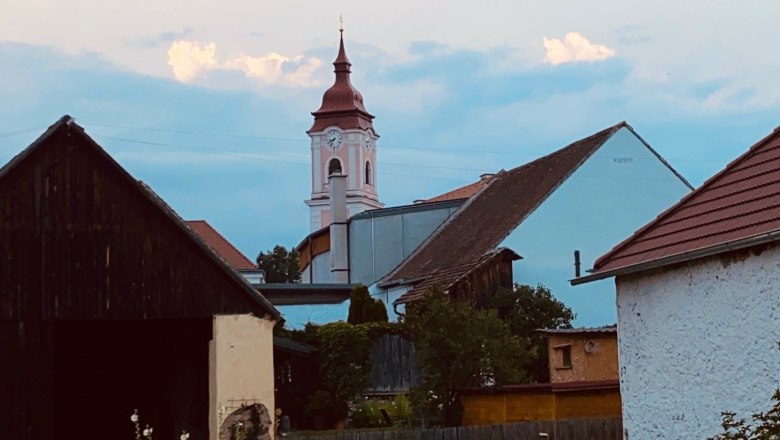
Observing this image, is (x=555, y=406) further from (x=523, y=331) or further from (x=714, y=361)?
(x=523, y=331)

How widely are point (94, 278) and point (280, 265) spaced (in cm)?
6341

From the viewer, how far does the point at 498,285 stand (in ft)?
106

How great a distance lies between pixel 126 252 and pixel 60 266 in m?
0.92

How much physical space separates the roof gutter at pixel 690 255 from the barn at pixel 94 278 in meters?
5.14

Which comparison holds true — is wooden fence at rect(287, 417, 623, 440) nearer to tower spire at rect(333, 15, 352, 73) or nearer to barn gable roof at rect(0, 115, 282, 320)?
barn gable roof at rect(0, 115, 282, 320)

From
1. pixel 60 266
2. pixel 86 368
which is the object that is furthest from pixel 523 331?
pixel 60 266

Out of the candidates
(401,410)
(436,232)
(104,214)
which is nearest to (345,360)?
(401,410)

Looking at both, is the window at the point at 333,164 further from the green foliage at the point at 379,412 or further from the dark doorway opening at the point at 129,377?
the dark doorway opening at the point at 129,377

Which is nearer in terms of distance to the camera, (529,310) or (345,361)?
(345,361)

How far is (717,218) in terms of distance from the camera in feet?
45.3

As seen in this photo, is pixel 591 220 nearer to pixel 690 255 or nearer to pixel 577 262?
pixel 577 262

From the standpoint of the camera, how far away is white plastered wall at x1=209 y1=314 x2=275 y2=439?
58.3 ft

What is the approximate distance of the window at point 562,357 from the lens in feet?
79.5

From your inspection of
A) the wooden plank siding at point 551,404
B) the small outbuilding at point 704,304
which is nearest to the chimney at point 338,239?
the wooden plank siding at point 551,404
